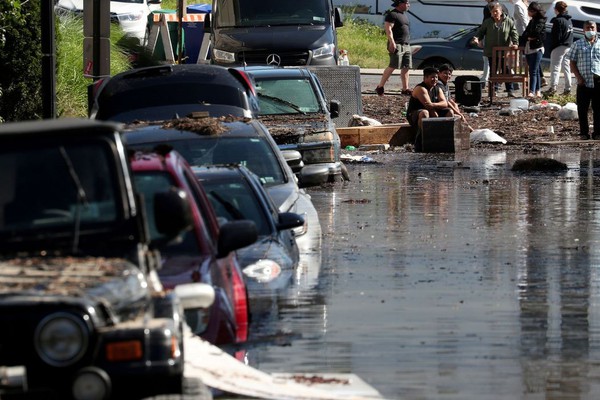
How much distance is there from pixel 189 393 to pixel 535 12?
26073 millimetres

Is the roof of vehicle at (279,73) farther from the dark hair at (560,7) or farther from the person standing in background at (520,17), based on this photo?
the person standing in background at (520,17)

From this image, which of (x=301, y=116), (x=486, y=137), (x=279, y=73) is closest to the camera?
(x=301, y=116)

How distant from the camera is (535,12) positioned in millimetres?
31500

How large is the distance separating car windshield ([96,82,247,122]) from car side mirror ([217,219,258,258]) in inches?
273

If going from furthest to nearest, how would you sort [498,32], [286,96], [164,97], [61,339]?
1. [498,32]
2. [286,96]
3. [164,97]
4. [61,339]

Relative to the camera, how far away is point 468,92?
1163 inches

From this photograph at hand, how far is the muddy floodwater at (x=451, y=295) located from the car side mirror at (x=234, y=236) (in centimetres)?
79

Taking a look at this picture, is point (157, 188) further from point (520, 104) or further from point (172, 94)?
point (520, 104)

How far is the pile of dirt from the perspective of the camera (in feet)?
82.7

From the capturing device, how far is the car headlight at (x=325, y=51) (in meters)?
25.7

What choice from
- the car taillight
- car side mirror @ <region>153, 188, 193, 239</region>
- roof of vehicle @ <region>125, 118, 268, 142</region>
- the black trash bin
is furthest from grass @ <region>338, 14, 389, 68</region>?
the car taillight

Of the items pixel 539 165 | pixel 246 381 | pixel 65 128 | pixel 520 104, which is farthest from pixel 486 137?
pixel 65 128

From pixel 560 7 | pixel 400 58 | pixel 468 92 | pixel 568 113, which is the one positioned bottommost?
pixel 568 113

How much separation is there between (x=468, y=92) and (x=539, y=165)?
876 centimetres
